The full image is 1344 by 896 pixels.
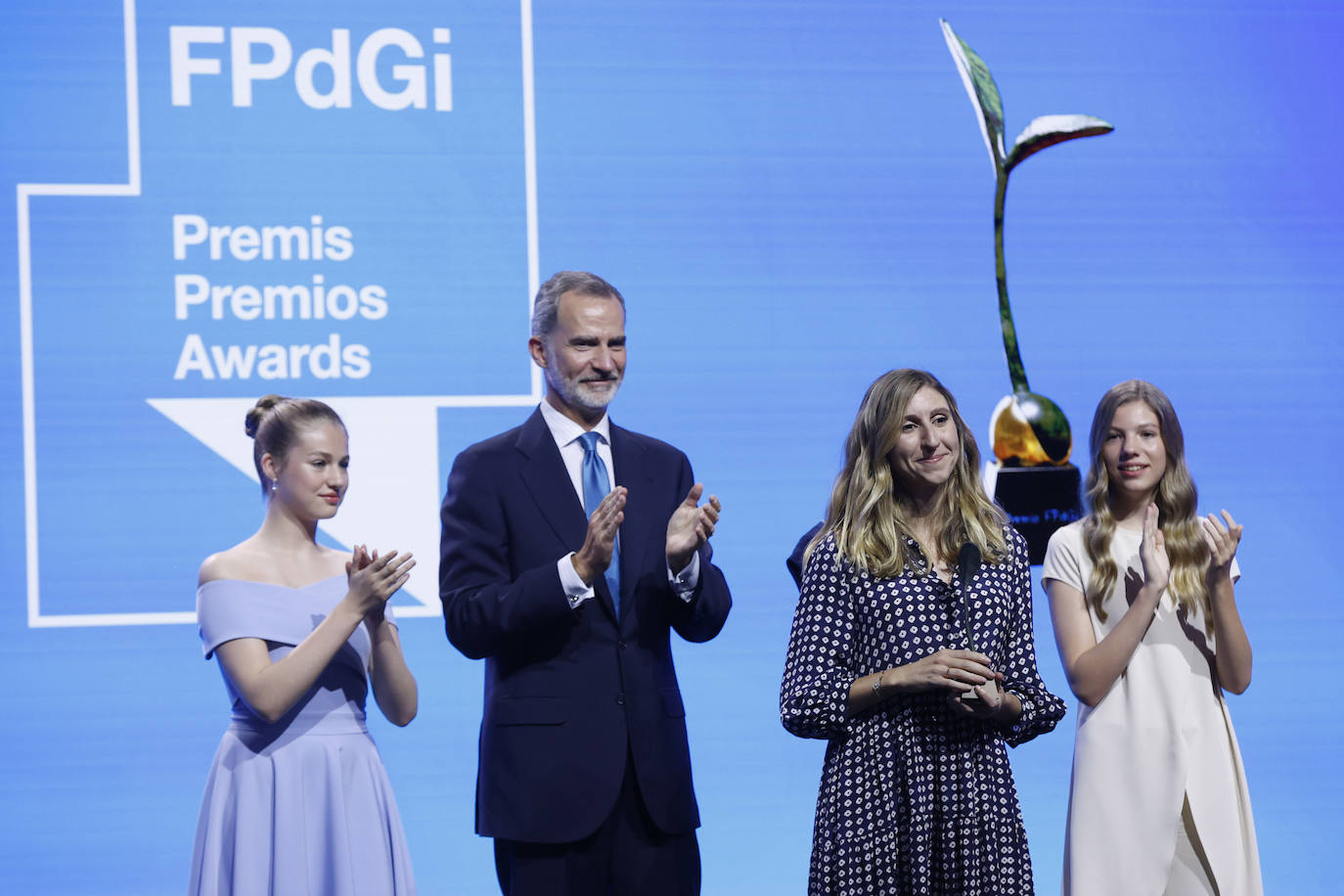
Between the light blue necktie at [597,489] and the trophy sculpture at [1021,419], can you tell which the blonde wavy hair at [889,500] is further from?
the trophy sculpture at [1021,419]

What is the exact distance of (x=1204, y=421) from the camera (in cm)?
396

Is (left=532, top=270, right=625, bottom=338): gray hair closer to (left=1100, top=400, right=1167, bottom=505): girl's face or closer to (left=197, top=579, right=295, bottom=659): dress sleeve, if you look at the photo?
(left=197, top=579, right=295, bottom=659): dress sleeve

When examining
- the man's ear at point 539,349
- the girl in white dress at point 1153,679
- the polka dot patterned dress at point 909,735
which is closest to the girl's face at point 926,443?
the polka dot patterned dress at point 909,735

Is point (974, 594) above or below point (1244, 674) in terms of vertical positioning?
above

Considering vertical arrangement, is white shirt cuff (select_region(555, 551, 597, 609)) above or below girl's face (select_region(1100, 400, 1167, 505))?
below

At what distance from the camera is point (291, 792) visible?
7.77ft

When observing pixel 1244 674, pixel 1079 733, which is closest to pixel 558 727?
pixel 1079 733

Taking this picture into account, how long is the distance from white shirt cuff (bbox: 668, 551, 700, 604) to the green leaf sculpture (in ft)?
5.45

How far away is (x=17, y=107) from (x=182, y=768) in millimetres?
1717

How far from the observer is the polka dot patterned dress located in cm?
208

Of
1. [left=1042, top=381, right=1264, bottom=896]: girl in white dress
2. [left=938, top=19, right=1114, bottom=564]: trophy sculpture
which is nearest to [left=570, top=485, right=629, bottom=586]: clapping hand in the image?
[left=1042, top=381, right=1264, bottom=896]: girl in white dress

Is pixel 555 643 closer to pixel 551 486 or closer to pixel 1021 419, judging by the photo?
pixel 551 486

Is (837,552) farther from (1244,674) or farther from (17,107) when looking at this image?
(17,107)

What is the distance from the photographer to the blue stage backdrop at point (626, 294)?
3.36m
